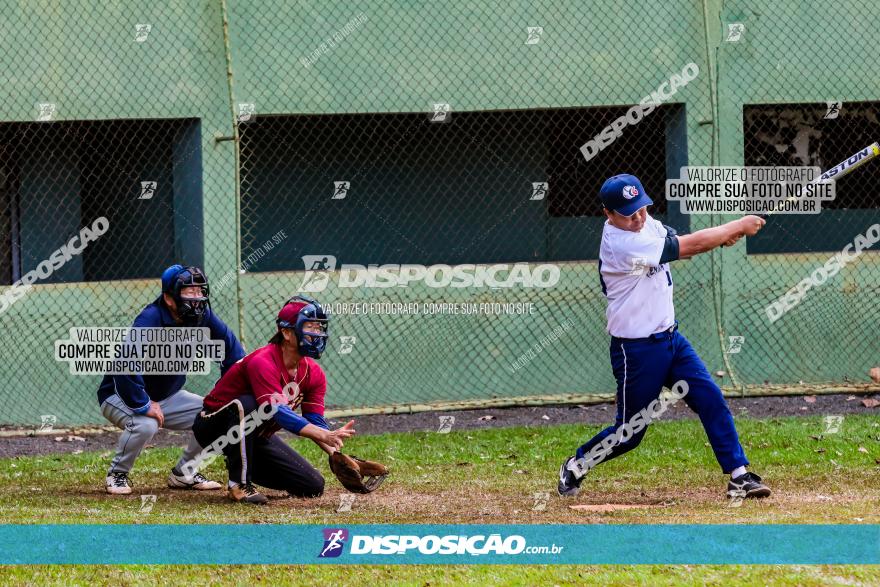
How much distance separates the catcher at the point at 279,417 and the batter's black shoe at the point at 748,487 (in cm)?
210

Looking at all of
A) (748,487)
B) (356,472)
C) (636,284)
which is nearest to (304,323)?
(356,472)

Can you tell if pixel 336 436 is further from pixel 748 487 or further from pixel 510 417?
pixel 510 417

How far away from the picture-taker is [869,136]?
45.5 feet

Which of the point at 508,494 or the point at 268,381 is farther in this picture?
the point at 508,494

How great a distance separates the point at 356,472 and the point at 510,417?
4384mm

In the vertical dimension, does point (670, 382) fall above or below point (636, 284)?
below

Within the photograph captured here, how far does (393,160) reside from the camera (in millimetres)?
13625

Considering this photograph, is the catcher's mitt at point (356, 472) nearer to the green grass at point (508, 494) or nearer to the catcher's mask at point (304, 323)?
the green grass at point (508, 494)

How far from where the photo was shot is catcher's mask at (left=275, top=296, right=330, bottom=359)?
7.55m

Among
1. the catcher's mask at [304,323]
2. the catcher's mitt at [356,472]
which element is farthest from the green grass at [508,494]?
the catcher's mask at [304,323]

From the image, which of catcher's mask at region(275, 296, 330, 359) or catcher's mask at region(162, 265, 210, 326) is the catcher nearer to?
catcher's mask at region(275, 296, 330, 359)

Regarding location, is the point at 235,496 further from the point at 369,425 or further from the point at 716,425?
the point at 369,425

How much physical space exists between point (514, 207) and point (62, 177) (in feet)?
15.4

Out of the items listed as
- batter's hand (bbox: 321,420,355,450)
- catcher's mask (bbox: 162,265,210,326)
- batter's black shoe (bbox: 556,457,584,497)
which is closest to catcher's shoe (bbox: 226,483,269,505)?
batter's hand (bbox: 321,420,355,450)
